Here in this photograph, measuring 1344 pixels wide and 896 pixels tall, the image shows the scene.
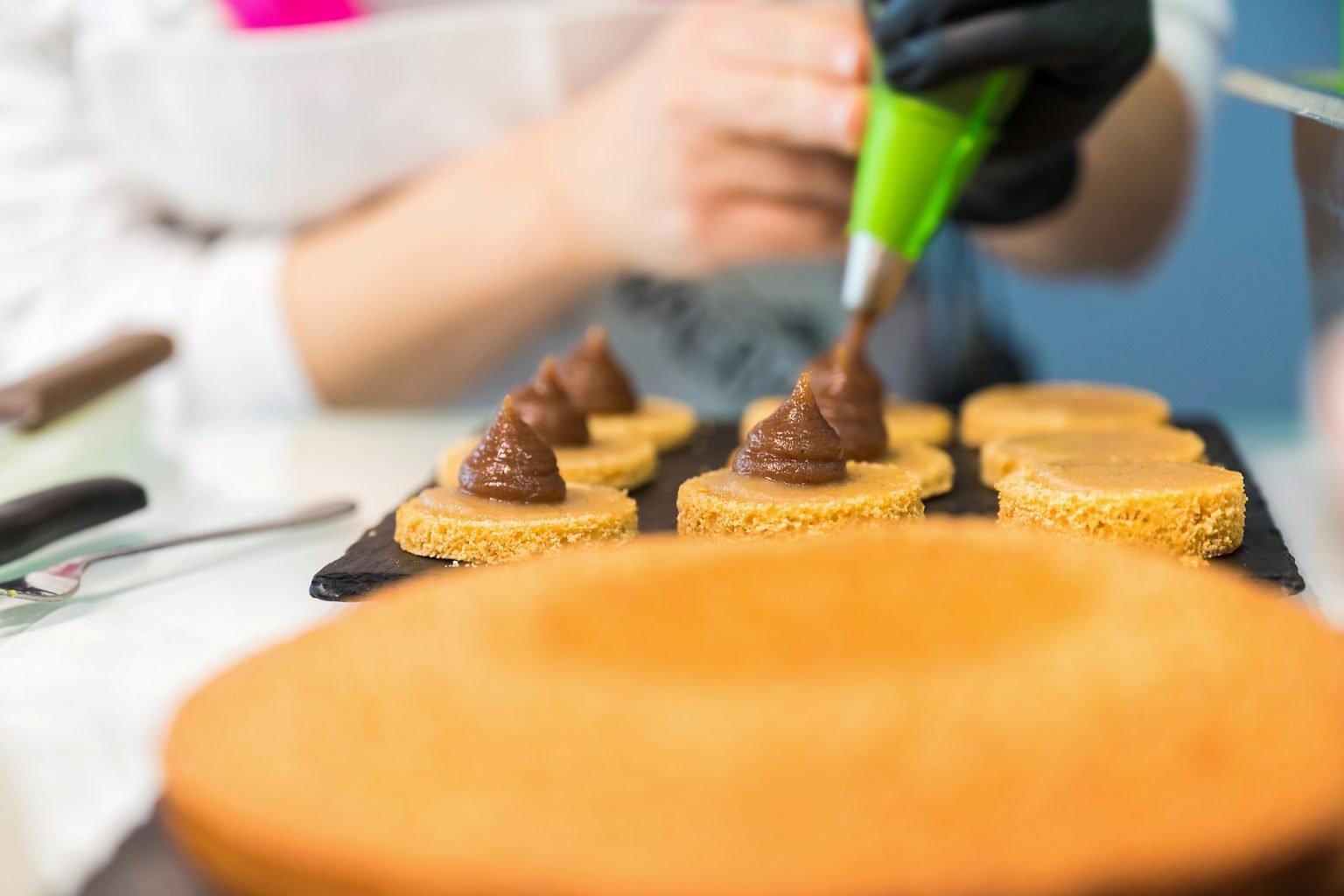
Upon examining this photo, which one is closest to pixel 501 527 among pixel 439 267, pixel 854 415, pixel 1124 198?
pixel 854 415

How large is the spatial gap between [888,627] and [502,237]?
1895 mm

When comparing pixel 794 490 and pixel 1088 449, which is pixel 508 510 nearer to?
pixel 794 490

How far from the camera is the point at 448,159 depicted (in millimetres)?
2738

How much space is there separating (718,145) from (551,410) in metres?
0.70

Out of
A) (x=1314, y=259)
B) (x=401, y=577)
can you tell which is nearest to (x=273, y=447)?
(x=401, y=577)

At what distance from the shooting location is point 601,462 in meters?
1.81

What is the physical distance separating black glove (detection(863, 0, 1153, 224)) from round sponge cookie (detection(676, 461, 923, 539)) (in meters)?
0.54

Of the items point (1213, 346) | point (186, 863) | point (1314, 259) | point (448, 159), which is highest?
point (448, 159)

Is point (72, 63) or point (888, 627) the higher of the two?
point (72, 63)

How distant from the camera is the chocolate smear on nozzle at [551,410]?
6.14ft

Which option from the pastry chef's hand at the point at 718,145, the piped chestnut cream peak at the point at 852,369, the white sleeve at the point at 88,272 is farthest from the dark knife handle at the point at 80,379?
the piped chestnut cream peak at the point at 852,369

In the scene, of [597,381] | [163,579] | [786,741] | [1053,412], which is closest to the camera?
[786,741]

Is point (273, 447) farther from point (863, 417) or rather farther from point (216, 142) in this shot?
point (863, 417)

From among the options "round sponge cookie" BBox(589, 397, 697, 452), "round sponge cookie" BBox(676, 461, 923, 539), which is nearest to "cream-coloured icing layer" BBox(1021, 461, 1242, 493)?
"round sponge cookie" BBox(676, 461, 923, 539)
